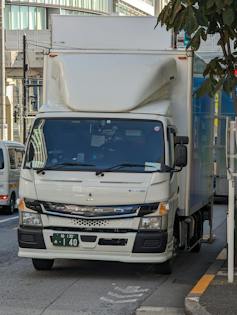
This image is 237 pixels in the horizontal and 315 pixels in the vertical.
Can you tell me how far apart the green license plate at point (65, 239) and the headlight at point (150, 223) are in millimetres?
914

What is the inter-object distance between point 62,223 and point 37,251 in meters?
0.57

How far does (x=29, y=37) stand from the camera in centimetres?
7275

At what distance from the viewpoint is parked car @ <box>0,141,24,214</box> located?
20547mm

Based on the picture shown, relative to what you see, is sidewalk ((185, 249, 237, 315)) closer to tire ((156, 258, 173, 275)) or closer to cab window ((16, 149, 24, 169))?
tire ((156, 258, 173, 275))

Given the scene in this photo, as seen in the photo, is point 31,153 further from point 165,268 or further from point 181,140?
point 165,268

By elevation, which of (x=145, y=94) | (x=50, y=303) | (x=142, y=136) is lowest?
(x=50, y=303)

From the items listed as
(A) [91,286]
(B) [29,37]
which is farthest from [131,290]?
(B) [29,37]

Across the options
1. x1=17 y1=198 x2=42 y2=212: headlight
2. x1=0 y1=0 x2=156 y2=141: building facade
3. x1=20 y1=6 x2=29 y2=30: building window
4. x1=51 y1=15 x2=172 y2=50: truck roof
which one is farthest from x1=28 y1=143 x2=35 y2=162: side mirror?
x1=20 y1=6 x2=29 y2=30: building window

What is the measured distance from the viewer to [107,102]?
31.5 ft

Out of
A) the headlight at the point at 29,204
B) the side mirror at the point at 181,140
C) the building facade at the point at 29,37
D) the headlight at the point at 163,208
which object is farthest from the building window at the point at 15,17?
the headlight at the point at 163,208

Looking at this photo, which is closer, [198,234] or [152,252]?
[152,252]

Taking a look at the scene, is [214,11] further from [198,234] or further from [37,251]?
[198,234]

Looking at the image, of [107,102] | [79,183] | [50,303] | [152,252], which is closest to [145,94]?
[107,102]

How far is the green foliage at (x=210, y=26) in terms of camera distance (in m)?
7.40
